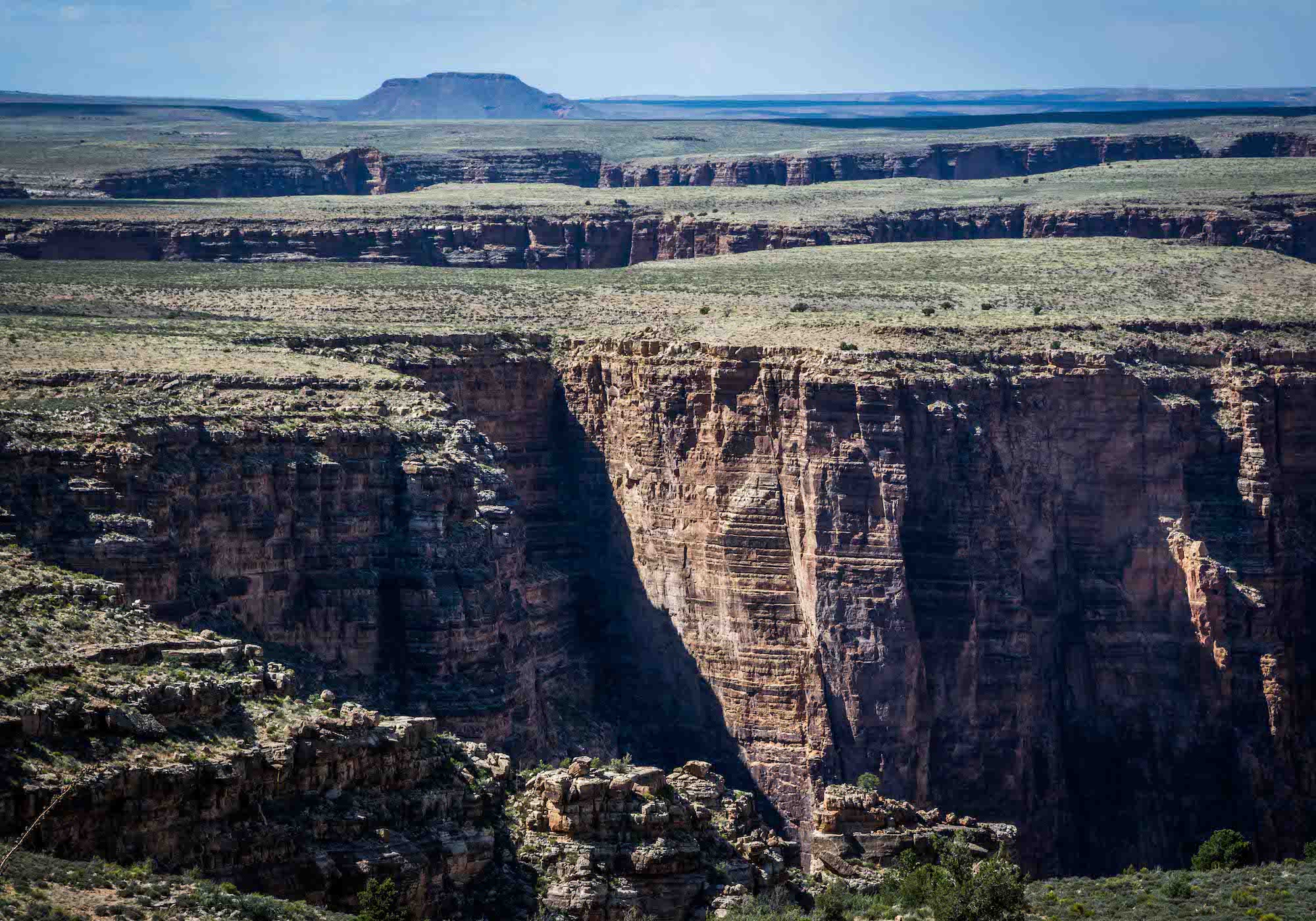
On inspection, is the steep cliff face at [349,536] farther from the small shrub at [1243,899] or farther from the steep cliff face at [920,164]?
the steep cliff face at [920,164]

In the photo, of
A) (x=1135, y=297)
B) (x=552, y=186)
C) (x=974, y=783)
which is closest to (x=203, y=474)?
(x=974, y=783)

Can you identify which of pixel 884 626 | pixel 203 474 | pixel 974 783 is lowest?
pixel 974 783

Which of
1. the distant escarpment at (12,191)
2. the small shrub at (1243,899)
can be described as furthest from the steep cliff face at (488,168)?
the small shrub at (1243,899)

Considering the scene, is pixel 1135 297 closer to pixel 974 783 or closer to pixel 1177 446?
pixel 1177 446

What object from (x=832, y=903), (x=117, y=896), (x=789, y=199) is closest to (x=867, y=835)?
(x=832, y=903)

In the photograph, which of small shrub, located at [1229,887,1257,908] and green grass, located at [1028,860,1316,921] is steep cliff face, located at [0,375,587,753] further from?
small shrub, located at [1229,887,1257,908]

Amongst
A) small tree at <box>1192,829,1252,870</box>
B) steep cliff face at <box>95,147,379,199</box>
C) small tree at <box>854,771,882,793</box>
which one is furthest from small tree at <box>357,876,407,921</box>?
steep cliff face at <box>95,147,379,199</box>

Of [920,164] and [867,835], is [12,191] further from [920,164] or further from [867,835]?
[867,835]
